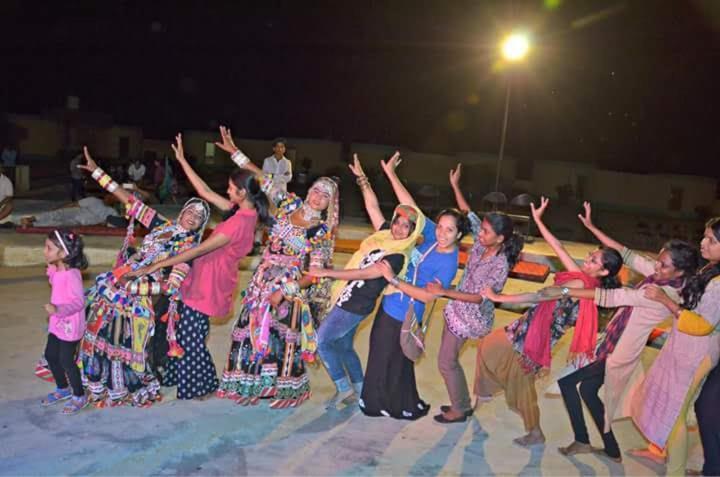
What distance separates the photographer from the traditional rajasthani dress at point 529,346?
4520 mm

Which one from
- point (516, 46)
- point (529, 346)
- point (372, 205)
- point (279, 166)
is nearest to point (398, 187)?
point (372, 205)

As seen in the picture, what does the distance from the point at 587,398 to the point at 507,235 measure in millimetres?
1178

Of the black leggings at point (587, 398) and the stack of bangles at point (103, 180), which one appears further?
the stack of bangles at point (103, 180)

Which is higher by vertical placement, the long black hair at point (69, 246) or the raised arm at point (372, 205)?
the raised arm at point (372, 205)

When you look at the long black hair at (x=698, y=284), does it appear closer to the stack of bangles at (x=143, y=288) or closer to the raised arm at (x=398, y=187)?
the raised arm at (x=398, y=187)

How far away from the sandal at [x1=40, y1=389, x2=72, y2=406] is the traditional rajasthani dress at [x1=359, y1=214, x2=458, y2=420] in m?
2.04

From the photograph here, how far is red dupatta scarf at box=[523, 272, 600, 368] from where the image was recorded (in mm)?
4418

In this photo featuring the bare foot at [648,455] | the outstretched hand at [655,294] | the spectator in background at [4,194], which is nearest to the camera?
the outstretched hand at [655,294]

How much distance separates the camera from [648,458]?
462 centimetres

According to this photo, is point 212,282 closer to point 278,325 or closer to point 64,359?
point 278,325

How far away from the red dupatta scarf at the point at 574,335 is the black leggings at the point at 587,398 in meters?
0.11

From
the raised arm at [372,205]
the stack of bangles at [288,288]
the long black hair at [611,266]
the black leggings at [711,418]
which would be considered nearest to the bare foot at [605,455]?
the black leggings at [711,418]

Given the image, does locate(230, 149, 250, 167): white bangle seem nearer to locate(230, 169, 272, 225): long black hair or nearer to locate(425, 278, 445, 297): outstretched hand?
locate(230, 169, 272, 225): long black hair

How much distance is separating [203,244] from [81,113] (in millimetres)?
31065
